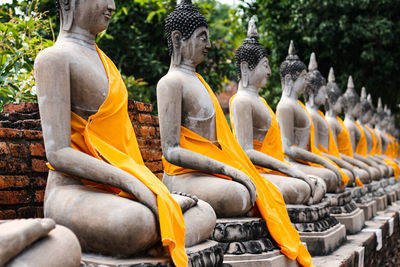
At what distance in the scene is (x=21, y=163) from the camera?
364 cm

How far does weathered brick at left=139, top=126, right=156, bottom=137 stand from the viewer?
5.41 meters

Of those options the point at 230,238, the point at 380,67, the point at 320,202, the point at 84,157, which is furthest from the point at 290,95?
the point at 380,67

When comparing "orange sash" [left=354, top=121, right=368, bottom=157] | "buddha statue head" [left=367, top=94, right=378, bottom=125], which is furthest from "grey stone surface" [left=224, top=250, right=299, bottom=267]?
"buddha statue head" [left=367, top=94, right=378, bottom=125]

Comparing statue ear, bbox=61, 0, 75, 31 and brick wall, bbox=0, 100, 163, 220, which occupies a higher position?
statue ear, bbox=61, 0, 75, 31

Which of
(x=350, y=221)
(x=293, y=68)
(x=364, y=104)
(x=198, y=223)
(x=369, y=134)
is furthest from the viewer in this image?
(x=364, y=104)

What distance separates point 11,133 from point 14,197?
413mm

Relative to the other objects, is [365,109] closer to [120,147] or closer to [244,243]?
[244,243]

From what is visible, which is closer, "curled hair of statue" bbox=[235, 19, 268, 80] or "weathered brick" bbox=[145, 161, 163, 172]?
"curled hair of statue" bbox=[235, 19, 268, 80]

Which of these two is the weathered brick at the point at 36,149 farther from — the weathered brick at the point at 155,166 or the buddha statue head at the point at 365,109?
the buddha statue head at the point at 365,109

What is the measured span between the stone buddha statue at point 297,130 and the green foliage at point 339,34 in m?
7.20

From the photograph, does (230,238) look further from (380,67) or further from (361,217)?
(380,67)

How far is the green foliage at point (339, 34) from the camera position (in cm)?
1316

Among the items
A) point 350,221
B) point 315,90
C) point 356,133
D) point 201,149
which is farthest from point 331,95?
point 201,149

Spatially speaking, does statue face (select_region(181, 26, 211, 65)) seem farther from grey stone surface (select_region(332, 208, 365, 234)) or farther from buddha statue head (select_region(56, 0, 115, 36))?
grey stone surface (select_region(332, 208, 365, 234))
